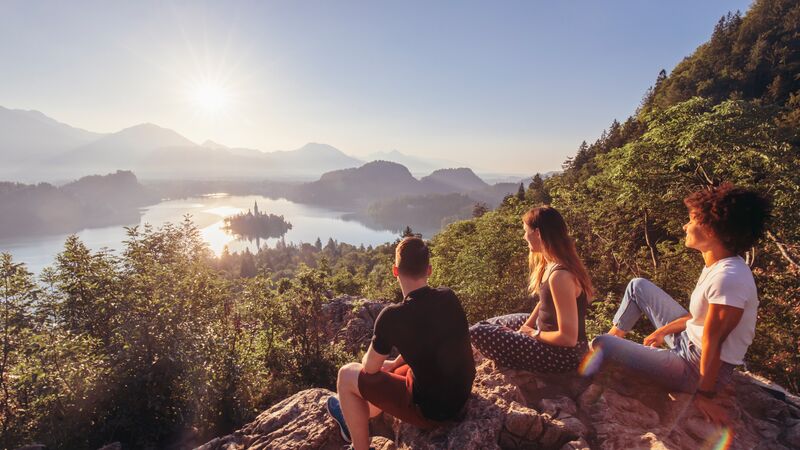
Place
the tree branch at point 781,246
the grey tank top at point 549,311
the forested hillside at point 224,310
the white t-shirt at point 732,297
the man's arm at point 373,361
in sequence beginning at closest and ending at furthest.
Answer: the white t-shirt at point 732,297 < the man's arm at point 373,361 < the grey tank top at point 549,311 < the forested hillside at point 224,310 < the tree branch at point 781,246

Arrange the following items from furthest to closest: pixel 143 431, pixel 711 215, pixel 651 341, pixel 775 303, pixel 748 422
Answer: pixel 775 303 < pixel 143 431 < pixel 651 341 < pixel 748 422 < pixel 711 215

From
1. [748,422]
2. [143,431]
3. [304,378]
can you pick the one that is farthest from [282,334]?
[748,422]

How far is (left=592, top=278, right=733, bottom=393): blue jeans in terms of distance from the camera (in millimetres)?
2977

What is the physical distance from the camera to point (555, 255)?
3.11 meters

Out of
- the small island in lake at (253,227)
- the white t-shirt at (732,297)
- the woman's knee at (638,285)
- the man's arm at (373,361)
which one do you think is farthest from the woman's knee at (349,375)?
the small island in lake at (253,227)

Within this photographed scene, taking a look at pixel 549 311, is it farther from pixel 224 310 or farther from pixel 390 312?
pixel 224 310

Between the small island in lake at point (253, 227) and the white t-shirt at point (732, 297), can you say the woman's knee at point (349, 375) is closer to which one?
the white t-shirt at point (732, 297)

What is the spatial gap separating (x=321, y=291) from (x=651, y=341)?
5949 millimetres

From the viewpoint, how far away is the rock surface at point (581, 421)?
110 inches

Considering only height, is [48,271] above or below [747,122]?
below

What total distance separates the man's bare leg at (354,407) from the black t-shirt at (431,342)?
476mm

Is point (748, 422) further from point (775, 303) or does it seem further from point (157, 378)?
point (157, 378)

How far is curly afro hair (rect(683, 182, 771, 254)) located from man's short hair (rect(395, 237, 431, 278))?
218 cm

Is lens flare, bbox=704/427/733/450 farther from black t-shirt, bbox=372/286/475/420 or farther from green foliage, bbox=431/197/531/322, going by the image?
green foliage, bbox=431/197/531/322
